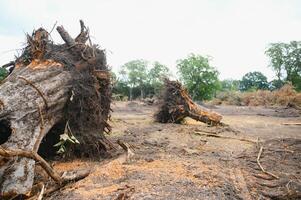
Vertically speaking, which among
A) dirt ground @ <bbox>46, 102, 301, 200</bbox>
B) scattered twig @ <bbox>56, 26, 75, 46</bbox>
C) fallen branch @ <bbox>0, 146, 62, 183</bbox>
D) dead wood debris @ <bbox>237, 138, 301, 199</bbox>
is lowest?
dead wood debris @ <bbox>237, 138, 301, 199</bbox>


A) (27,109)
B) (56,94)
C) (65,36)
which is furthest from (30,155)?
(65,36)

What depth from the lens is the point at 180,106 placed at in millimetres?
9719

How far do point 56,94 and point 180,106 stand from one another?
5.28 meters

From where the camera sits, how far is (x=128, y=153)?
4.96 metres

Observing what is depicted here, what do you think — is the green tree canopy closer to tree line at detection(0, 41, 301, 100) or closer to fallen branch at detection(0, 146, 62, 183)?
tree line at detection(0, 41, 301, 100)

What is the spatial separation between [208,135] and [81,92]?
3.44 m

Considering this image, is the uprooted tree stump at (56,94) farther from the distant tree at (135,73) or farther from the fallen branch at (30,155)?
the distant tree at (135,73)

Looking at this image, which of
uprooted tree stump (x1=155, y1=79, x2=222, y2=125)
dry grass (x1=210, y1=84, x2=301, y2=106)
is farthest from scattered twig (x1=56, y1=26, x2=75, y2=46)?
dry grass (x1=210, y1=84, x2=301, y2=106)

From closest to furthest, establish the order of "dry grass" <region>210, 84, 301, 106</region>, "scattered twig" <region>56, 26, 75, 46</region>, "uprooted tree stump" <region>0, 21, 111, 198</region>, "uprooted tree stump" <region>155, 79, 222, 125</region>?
"uprooted tree stump" <region>0, 21, 111, 198</region> < "scattered twig" <region>56, 26, 75, 46</region> < "uprooted tree stump" <region>155, 79, 222, 125</region> < "dry grass" <region>210, 84, 301, 106</region>

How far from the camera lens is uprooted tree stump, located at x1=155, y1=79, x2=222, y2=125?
9.77 metres

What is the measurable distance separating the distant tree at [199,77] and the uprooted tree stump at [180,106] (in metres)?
28.6

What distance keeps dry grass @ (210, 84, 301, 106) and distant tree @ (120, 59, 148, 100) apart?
12624mm

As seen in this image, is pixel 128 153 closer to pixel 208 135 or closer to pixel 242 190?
pixel 242 190

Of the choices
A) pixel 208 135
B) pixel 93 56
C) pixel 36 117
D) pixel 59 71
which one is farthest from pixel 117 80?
pixel 208 135
